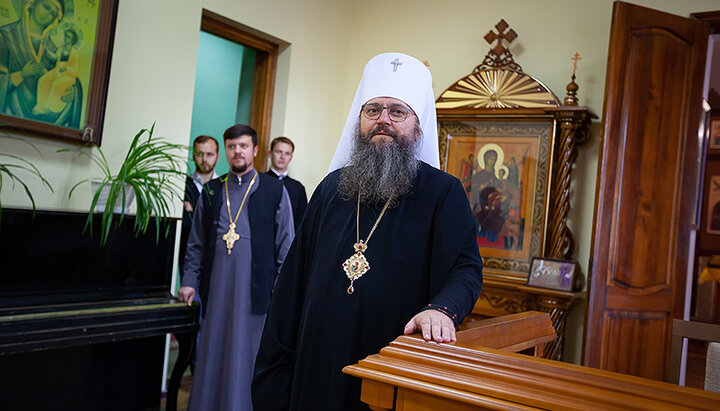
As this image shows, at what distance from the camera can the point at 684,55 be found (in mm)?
3854

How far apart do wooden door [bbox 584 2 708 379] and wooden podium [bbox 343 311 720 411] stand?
2.88m

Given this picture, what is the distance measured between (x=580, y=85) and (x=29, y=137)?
3769mm

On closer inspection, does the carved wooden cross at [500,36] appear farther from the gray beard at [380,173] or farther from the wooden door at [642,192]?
the gray beard at [380,173]

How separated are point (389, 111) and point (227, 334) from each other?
2.10 m

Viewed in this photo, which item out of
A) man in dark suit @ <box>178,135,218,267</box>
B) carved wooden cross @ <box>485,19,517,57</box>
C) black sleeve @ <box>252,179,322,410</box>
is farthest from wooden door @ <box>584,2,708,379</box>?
man in dark suit @ <box>178,135,218,267</box>

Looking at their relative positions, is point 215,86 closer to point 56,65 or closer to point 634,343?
point 56,65

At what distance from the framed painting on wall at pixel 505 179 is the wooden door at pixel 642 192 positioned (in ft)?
2.36

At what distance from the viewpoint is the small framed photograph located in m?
4.14

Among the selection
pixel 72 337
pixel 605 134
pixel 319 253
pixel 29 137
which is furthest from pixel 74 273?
pixel 605 134

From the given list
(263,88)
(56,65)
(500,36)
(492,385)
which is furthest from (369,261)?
(263,88)

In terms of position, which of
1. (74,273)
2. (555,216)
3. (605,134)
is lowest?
(74,273)

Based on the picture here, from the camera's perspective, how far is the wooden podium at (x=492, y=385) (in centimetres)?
88

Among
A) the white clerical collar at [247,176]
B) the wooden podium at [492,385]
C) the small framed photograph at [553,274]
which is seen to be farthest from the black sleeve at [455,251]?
the small framed photograph at [553,274]

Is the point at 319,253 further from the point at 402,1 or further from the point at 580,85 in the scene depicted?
the point at 402,1
